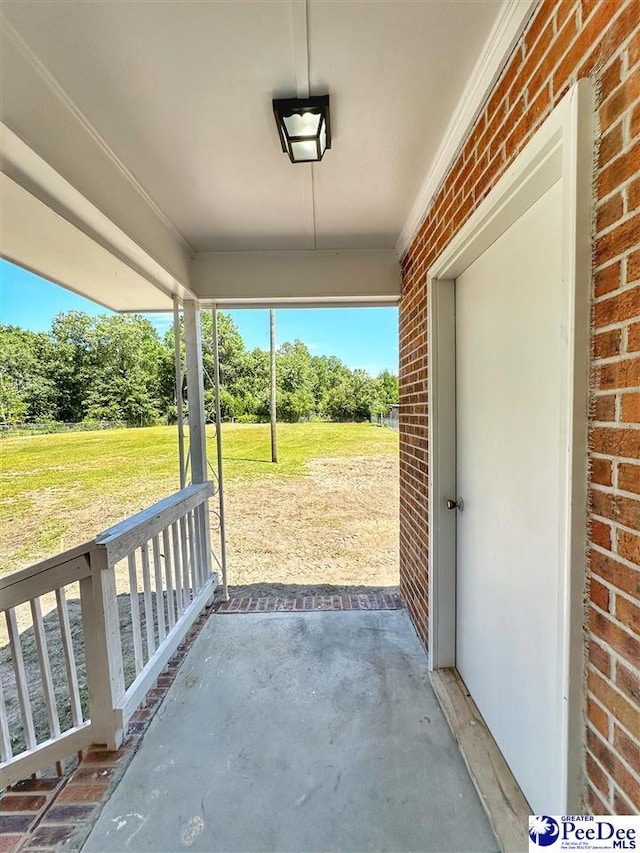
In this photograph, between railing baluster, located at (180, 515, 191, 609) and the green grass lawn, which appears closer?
railing baluster, located at (180, 515, 191, 609)

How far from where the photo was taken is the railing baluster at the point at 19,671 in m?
1.32

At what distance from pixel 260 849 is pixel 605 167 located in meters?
2.21

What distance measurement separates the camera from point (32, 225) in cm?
158

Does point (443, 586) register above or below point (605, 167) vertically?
below

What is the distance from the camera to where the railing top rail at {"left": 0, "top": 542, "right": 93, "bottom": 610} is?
1.27 meters

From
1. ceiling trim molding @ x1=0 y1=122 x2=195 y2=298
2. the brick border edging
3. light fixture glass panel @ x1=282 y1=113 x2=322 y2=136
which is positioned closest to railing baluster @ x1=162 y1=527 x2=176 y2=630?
the brick border edging

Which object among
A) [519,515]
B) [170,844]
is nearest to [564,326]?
[519,515]

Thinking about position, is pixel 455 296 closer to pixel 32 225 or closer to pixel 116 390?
pixel 32 225

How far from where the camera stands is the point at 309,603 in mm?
2699

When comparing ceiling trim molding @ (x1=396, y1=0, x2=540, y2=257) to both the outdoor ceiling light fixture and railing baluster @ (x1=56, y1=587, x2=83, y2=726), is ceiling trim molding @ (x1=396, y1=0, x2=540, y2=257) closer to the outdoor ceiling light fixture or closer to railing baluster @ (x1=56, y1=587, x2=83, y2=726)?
the outdoor ceiling light fixture

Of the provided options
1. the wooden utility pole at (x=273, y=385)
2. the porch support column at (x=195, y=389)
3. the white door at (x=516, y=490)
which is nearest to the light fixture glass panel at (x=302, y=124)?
the white door at (x=516, y=490)

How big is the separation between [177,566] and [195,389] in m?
1.34

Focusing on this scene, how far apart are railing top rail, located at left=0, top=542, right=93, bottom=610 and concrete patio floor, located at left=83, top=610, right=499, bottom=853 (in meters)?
0.87

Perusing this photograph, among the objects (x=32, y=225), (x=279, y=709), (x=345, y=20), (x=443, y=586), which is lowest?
(x=279, y=709)
